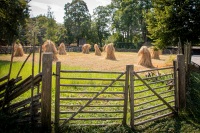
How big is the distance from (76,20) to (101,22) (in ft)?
29.6

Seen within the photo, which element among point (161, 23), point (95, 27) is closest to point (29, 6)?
point (161, 23)

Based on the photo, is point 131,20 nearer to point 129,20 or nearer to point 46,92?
point 129,20

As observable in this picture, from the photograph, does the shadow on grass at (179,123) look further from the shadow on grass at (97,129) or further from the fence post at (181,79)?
the shadow on grass at (97,129)

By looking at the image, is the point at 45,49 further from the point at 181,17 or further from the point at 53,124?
the point at 53,124

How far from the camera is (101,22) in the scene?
66.2 metres

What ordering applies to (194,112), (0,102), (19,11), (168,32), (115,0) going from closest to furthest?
(0,102) < (194,112) < (168,32) < (19,11) < (115,0)

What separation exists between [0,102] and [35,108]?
4.06ft

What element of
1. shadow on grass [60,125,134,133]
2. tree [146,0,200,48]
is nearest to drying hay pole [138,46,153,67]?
tree [146,0,200,48]

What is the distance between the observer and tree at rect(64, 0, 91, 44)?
5878cm

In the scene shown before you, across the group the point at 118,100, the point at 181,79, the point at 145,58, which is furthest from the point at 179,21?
the point at 118,100

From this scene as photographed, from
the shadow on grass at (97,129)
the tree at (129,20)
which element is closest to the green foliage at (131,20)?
the tree at (129,20)

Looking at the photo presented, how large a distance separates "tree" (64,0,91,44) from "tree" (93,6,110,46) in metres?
5.15

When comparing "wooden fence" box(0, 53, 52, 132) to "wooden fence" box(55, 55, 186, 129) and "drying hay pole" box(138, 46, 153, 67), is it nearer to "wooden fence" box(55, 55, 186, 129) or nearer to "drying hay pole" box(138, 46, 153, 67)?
"wooden fence" box(55, 55, 186, 129)

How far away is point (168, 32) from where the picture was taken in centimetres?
1858
